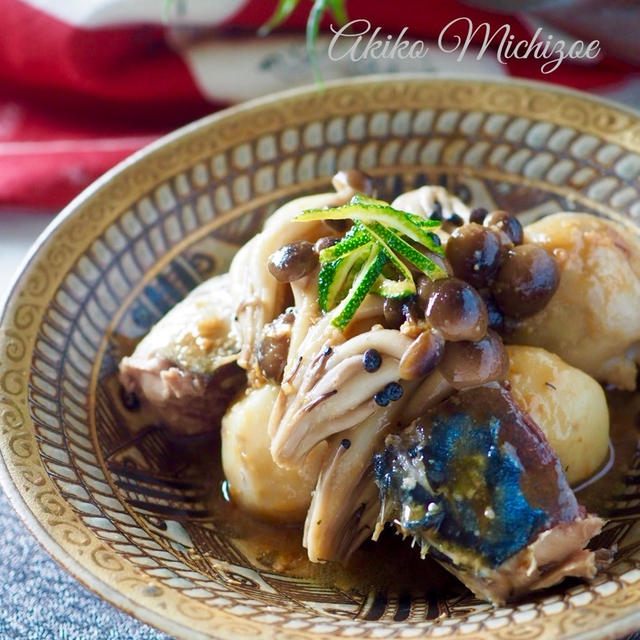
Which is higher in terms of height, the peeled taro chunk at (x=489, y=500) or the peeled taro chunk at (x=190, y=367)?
the peeled taro chunk at (x=489, y=500)

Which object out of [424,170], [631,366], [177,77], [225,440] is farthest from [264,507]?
[177,77]

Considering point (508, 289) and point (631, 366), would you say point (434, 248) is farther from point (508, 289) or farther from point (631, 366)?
point (631, 366)

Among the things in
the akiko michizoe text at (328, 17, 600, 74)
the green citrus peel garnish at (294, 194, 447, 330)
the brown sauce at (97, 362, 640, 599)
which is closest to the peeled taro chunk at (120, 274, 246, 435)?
the brown sauce at (97, 362, 640, 599)

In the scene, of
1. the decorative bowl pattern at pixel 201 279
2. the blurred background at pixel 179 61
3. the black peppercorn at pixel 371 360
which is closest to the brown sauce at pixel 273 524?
the decorative bowl pattern at pixel 201 279

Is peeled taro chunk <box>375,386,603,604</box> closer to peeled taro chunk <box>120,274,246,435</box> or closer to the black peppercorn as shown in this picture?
the black peppercorn

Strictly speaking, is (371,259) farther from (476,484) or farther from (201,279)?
(201,279)

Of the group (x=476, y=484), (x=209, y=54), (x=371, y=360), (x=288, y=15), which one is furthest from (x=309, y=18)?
(x=476, y=484)

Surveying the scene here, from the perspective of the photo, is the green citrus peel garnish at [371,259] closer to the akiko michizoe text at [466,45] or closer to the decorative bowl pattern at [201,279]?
the decorative bowl pattern at [201,279]
